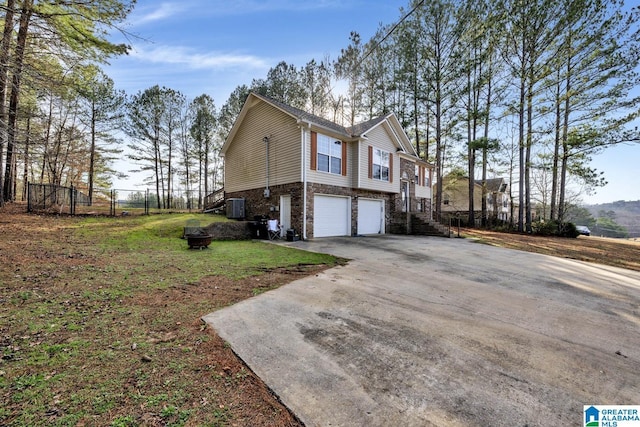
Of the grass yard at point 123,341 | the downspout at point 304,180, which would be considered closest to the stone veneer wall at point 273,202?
the downspout at point 304,180

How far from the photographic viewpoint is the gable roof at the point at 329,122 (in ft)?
38.7

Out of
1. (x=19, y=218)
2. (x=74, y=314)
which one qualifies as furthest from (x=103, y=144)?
(x=74, y=314)

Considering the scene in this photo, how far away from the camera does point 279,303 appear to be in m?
3.98

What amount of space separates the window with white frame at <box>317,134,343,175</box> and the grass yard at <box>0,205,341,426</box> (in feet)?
21.2

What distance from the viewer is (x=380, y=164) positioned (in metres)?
14.2

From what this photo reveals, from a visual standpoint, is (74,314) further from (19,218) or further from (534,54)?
(534,54)

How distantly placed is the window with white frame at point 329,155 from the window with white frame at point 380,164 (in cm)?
232

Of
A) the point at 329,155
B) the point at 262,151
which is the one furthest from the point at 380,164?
the point at 262,151

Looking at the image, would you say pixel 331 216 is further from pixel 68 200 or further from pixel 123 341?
pixel 68 200

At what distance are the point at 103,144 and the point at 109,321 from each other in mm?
24301

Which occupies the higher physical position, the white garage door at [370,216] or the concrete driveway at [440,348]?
the white garage door at [370,216]

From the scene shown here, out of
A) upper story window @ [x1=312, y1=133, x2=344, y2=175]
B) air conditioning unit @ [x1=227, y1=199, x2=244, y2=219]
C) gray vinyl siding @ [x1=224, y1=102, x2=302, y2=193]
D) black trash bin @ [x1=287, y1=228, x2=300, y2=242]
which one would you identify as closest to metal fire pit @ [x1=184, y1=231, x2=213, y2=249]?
black trash bin @ [x1=287, y1=228, x2=300, y2=242]

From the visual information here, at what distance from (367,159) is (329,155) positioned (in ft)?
7.74

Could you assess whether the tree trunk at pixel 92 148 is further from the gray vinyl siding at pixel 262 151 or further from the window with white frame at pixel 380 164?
the window with white frame at pixel 380 164
